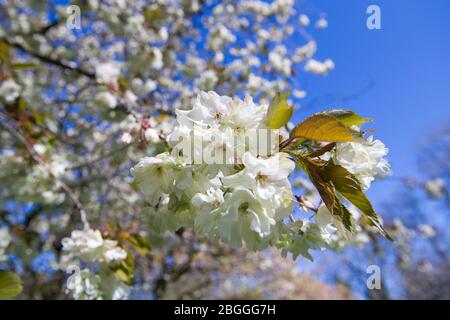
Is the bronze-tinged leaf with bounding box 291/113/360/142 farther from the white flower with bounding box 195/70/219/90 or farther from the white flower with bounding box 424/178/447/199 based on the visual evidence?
the white flower with bounding box 424/178/447/199

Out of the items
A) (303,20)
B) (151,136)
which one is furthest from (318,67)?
(151,136)

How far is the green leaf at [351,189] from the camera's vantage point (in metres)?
0.80

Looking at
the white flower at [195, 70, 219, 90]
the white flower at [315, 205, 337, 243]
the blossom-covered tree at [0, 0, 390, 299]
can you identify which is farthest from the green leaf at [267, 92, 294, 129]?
the white flower at [195, 70, 219, 90]

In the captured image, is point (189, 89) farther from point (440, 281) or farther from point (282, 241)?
point (440, 281)

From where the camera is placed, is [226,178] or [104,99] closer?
[226,178]

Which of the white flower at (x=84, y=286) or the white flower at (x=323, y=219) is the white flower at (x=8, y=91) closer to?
the white flower at (x=84, y=286)

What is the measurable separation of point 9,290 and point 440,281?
62.7 feet

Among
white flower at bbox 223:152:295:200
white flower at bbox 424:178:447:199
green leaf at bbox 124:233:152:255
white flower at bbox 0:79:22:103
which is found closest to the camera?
white flower at bbox 223:152:295:200

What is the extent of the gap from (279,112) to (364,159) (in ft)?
0.80

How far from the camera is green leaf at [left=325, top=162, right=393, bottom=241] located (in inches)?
31.4

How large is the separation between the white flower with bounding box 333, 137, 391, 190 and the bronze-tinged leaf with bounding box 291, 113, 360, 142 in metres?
0.04

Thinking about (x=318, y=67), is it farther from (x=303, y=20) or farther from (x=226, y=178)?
(x=226, y=178)

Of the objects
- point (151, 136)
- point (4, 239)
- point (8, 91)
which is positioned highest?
point (8, 91)

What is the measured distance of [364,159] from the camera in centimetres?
83
